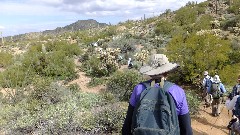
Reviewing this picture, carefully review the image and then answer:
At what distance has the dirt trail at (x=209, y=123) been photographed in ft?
28.9

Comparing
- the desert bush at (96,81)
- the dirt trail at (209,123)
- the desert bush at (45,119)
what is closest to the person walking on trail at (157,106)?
the desert bush at (45,119)

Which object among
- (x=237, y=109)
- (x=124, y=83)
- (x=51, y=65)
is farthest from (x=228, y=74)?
(x=51, y=65)

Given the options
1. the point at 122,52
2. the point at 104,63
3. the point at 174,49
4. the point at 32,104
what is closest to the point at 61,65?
→ the point at 104,63

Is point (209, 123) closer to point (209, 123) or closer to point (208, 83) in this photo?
point (209, 123)

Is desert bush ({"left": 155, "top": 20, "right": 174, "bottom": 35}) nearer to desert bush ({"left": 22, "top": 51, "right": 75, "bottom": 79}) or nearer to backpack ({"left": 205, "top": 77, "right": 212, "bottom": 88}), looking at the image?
desert bush ({"left": 22, "top": 51, "right": 75, "bottom": 79})

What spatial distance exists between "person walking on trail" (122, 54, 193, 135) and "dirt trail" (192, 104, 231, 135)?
6.20 meters

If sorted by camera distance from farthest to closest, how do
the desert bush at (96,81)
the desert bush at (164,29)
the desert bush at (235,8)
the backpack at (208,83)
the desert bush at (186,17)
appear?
the desert bush at (235,8) < the desert bush at (186,17) < the desert bush at (164,29) < the desert bush at (96,81) < the backpack at (208,83)

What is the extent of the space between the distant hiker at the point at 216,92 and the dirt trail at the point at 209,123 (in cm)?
27

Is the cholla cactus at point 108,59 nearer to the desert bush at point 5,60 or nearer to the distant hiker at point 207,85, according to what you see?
the desert bush at point 5,60

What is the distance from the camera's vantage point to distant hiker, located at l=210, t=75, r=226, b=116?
9321 mm

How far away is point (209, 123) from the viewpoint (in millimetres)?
9516

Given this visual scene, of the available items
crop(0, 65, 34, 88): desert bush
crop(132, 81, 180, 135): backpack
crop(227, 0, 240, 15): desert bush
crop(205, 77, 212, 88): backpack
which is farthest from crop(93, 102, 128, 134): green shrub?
crop(227, 0, 240, 15): desert bush

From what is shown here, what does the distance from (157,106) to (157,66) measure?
1.50 feet

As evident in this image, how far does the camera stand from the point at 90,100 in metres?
10.2
